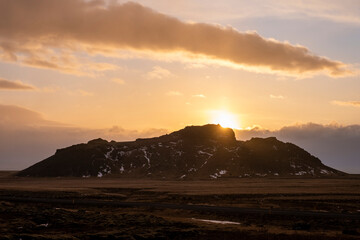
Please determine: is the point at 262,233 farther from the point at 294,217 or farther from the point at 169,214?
the point at 169,214

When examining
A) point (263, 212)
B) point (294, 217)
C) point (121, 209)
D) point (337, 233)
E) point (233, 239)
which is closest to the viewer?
point (233, 239)

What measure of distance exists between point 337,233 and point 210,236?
13.5m

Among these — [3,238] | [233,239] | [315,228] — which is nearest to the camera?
[3,238]

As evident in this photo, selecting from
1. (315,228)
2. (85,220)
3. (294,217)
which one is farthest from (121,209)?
(315,228)

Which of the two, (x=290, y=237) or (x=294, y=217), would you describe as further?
(x=294, y=217)

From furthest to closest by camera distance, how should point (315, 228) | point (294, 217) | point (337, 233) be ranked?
point (294, 217) < point (315, 228) < point (337, 233)

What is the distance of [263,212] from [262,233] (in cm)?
1801

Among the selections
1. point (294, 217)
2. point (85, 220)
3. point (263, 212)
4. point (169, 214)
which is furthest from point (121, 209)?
point (294, 217)

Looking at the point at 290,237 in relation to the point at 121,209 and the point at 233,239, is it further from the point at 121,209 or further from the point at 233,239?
the point at 121,209

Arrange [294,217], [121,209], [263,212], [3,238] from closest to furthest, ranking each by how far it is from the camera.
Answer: [3,238]
[294,217]
[263,212]
[121,209]

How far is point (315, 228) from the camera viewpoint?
4522cm

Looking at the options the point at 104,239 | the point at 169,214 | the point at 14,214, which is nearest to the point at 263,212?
the point at 169,214

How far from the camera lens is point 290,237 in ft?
129

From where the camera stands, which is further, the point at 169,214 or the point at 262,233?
the point at 169,214
